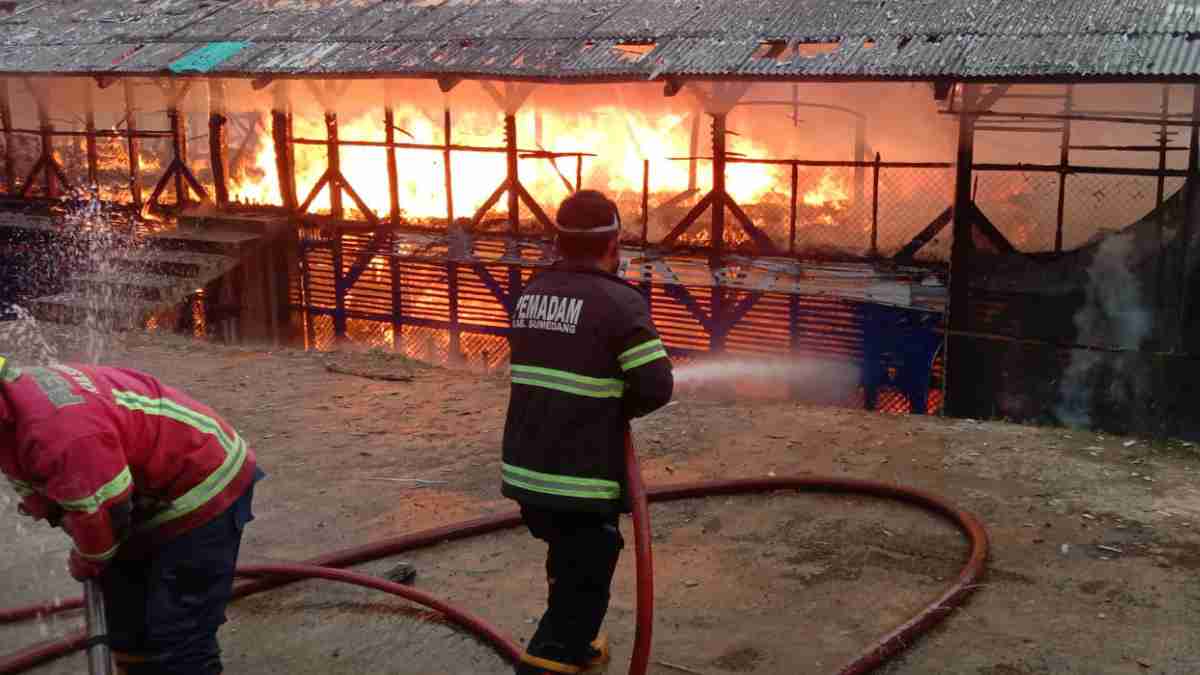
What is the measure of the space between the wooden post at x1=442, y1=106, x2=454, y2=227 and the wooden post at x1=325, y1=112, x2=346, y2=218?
162 centimetres

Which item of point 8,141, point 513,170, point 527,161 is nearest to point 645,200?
point 513,170

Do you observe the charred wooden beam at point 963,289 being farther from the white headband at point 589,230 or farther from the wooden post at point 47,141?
the wooden post at point 47,141

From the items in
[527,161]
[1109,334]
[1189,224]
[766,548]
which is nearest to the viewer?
[766,548]

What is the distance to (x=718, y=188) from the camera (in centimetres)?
1298

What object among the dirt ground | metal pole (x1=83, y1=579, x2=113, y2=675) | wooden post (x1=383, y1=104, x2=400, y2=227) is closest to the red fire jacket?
metal pole (x1=83, y1=579, x2=113, y2=675)

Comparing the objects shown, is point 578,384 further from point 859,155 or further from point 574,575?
point 859,155

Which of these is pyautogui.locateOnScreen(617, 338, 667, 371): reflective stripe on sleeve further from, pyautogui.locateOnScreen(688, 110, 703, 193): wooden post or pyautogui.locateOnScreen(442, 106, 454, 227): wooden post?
pyautogui.locateOnScreen(442, 106, 454, 227): wooden post

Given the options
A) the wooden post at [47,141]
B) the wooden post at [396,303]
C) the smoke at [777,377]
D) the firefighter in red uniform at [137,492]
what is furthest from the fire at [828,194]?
the wooden post at [47,141]

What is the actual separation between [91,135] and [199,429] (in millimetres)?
15979

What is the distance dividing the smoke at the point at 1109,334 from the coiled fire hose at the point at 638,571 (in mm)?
4495

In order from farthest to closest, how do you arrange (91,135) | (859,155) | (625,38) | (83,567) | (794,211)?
(91,135), (859,155), (625,38), (794,211), (83,567)

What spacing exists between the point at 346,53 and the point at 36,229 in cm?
705

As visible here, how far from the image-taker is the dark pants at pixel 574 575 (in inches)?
156

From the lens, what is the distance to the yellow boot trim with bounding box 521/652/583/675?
3.97 m
